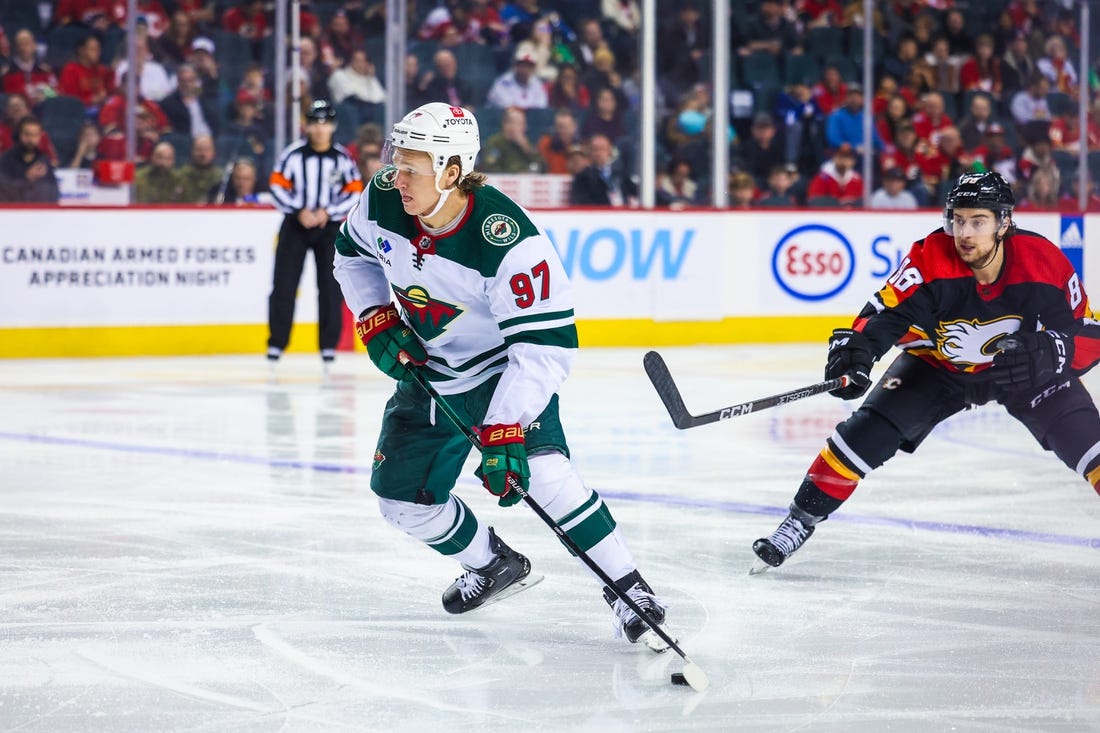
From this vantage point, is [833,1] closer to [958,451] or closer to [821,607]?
[958,451]

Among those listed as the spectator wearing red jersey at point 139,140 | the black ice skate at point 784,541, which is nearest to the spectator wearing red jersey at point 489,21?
the spectator wearing red jersey at point 139,140

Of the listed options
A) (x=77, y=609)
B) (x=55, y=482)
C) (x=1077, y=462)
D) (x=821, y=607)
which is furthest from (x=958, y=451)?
(x=77, y=609)

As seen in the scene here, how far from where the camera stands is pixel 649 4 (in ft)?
33.6

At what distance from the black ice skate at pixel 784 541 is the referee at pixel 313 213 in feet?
16.2

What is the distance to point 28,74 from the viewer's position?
9.33 meters

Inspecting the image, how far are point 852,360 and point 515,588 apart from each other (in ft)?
3.08

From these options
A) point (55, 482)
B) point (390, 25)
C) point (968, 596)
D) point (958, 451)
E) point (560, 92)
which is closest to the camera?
point (968, 596)

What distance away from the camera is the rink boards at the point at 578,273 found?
9.25 meters

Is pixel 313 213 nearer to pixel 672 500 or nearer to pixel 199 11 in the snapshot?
pixel 199 11

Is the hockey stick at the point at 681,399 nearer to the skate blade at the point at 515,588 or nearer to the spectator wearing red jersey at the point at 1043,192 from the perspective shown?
the skate blade at the point at 515,588

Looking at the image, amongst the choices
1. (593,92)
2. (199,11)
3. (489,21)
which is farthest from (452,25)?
(199,11)

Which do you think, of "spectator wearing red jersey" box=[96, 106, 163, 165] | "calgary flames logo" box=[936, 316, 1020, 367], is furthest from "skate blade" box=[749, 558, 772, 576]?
"spectator wearing red jersey" box=[96, 106, 163, 165]

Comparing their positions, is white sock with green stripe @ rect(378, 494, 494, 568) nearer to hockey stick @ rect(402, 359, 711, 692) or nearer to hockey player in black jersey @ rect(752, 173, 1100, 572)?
hockey stick @ rect(402, 359, 711, 692)

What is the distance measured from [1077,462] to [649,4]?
267 inches
